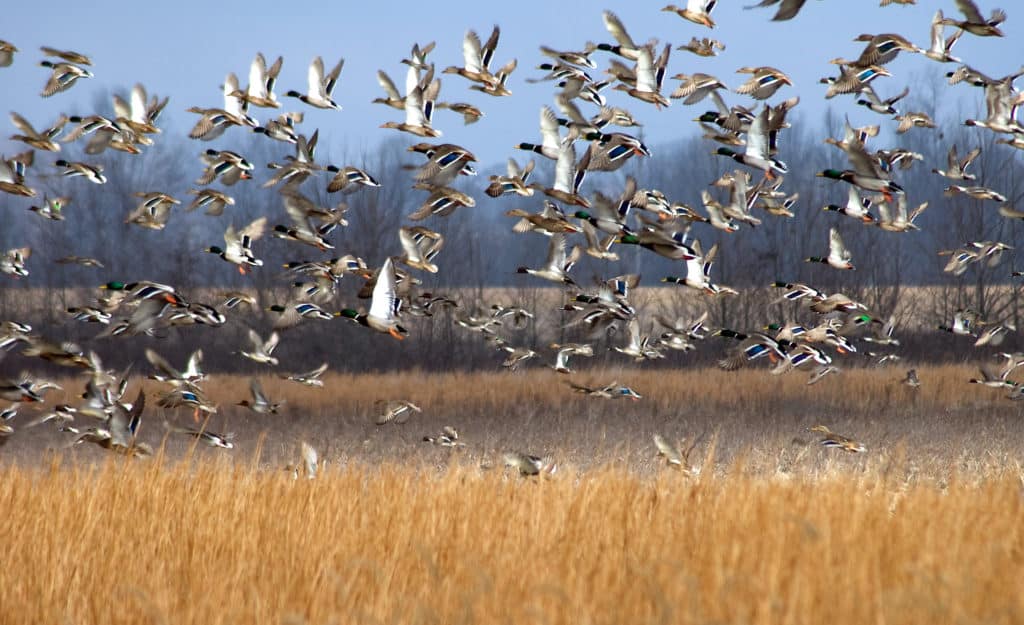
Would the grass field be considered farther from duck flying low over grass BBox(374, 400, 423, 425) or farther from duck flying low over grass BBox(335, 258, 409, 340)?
duck flying low over grass BBox(374, 400, 423, 425)

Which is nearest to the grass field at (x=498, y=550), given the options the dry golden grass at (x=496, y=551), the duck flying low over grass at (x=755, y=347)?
the dry golden grass at (x=496, y=551)

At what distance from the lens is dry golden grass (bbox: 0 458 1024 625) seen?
4664 millimetres

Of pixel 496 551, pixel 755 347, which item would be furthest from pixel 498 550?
pixel 755 347

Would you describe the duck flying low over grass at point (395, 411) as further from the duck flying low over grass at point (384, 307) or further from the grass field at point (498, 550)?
the grass field at point (498, 550)

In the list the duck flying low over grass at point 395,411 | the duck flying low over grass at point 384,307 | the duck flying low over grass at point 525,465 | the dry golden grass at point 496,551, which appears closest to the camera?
the dry golden grass at point 496,551

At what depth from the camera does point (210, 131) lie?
11.9 m

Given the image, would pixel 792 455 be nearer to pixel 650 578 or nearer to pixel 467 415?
pixel 467 415

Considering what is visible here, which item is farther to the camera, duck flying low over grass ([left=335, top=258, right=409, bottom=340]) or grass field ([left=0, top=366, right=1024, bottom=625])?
duck flying low over grass ([left=335, top=258, right=409, bottom=340])

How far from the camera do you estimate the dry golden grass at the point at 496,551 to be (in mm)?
4664

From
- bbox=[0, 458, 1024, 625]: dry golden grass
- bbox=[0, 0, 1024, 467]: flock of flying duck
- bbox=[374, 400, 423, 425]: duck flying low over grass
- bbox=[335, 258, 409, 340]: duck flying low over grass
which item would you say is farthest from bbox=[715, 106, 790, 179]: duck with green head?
bbox=[374, 400, 423, 425]: duck flying low over grass

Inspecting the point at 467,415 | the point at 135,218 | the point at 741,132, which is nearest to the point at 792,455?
the point at 741,132

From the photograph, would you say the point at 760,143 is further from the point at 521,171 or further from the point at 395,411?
the point at 395,411

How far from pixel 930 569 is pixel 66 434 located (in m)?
14.8

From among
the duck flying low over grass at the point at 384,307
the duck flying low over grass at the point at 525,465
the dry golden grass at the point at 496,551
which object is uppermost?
the duck flying low over grass at the point at 384,307
